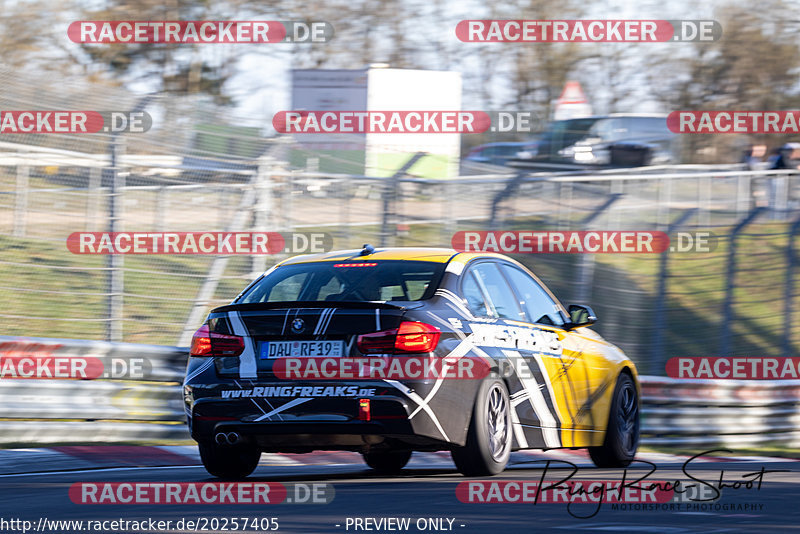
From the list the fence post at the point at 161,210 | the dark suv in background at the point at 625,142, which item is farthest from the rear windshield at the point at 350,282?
the dark suv in background at the point at 625,142

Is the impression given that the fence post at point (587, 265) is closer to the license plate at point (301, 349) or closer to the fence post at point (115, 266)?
the fence post at point (115, 266)

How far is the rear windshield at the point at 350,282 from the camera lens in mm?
7648

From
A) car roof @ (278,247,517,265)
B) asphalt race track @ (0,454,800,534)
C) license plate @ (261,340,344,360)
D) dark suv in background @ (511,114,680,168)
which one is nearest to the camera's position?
asphalt race track @ (0,454,800,534)

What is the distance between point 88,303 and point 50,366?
1.75 metres

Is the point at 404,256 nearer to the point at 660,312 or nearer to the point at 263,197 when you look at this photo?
the point at 263,197

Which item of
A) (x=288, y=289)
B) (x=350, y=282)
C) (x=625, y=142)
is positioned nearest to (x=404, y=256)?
(x=350, y=282)

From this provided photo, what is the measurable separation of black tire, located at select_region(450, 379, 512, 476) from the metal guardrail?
367 cm

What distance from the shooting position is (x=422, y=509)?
244 inches

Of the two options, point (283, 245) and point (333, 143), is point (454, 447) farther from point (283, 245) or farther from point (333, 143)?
point (333, 143)

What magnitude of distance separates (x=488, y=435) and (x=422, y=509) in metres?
1.41

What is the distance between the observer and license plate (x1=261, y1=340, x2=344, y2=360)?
7172mm

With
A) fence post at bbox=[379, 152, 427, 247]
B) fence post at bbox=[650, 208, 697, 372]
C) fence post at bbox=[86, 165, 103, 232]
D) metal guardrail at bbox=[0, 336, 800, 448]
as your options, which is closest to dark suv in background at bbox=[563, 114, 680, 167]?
fence post at bbox=[650, 208, 697, 372]

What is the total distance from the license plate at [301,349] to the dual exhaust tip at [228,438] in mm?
460

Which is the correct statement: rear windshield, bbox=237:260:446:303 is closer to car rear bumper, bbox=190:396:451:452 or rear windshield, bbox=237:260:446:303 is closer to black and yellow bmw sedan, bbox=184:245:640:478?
black and yellow bmw sedan, bbox=184:245:640:478
